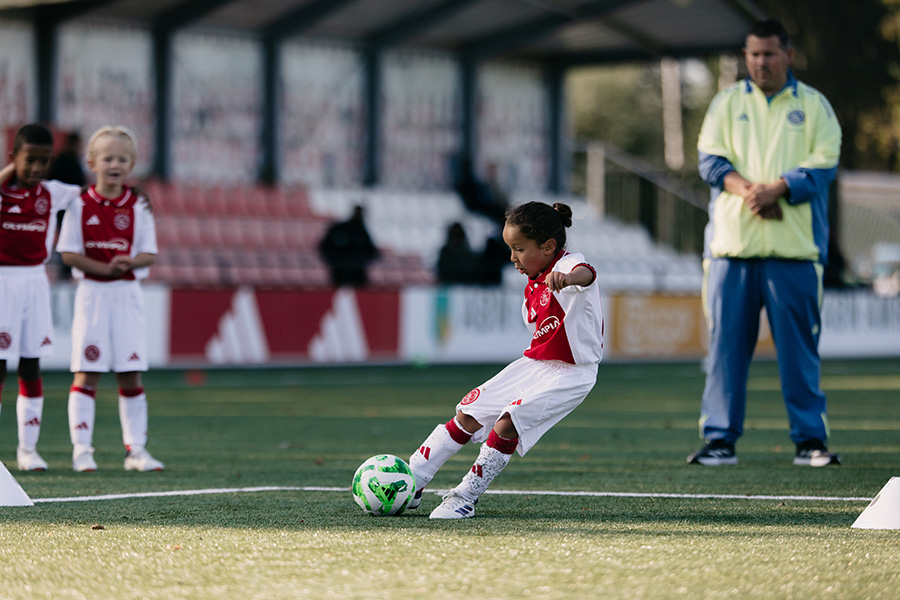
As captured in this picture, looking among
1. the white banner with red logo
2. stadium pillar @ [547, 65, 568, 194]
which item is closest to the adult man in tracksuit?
the white banner with red logo

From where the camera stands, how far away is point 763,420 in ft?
37.2

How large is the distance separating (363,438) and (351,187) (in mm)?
17574

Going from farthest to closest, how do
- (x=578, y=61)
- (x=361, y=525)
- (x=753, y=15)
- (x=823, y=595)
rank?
Result: 1. (x=578, y=61)
2. (x=753, y=15)
3. (x=361, y=525)
4. (x=823, y=595)

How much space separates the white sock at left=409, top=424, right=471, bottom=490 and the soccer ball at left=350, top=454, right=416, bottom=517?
0.12 metres

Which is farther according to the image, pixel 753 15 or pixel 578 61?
pixel 578 61

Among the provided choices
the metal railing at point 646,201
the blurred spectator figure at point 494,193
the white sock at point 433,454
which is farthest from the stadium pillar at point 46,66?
the white sock at point 433,454

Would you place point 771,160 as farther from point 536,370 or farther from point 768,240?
point 536,370

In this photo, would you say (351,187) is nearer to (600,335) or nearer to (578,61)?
(578,61)

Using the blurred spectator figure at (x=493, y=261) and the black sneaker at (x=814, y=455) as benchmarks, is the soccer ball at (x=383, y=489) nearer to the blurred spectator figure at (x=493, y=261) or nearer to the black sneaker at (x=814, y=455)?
the black sneaker at (x=814, y=455)

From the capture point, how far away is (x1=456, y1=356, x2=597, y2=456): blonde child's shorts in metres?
5.54

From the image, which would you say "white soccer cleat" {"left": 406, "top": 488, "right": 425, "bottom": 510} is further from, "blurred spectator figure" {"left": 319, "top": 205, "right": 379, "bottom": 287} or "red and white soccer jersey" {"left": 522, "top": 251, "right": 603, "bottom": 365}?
"blurred spectator figure" {"left": 319, "top": 205, "right": 379, "bottom": 287}

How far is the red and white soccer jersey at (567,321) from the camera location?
18.4 ft

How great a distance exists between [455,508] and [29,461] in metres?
3.08

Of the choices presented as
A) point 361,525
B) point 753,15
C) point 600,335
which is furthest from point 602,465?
point 753,15
